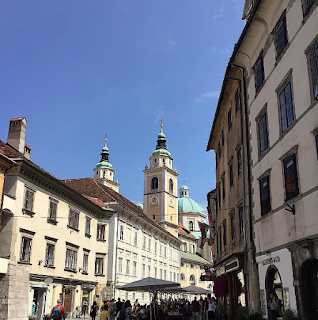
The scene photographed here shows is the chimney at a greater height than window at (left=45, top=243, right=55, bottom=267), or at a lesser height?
greater

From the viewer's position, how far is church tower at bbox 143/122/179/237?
280 ft

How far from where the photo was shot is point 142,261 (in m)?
48.9

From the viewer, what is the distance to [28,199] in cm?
2694

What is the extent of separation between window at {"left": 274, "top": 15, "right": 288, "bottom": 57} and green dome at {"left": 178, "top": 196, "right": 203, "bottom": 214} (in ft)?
321

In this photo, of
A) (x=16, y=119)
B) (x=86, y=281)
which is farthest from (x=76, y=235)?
(x=16, y=119)

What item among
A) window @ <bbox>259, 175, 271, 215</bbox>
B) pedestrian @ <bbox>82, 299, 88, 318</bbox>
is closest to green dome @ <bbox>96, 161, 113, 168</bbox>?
pedestrian @ <bbox>82, 299, 88, 318</bbox>

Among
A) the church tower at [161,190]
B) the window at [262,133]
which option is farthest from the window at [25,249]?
the church tower at [161,190]

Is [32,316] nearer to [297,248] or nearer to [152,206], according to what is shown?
[297,248]

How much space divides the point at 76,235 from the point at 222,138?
1543 centimetres

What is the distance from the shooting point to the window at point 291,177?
515 inches

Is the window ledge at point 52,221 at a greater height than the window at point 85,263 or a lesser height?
greater

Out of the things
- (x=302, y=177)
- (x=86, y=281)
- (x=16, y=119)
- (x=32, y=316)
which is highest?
(x=16, y=119)

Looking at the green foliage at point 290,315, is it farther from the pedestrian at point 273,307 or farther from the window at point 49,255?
the window at point 49,255

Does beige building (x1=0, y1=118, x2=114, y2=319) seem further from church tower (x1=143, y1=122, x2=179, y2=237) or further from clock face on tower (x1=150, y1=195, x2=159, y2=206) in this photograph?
clock face on tower (x1=150, y1=195, x2=159, y2=206)
